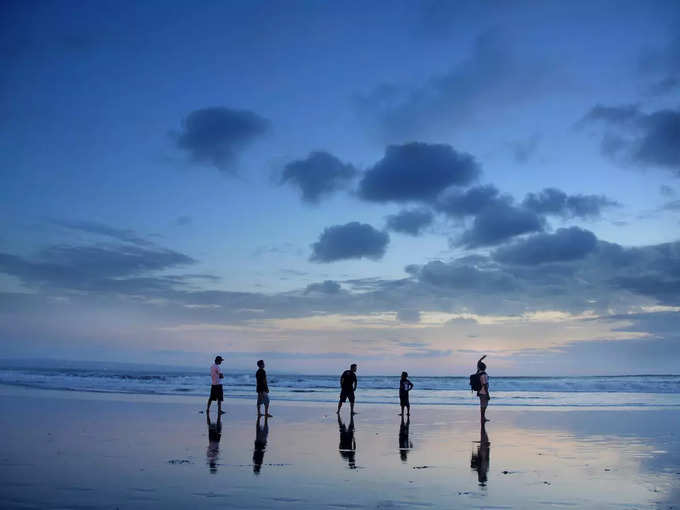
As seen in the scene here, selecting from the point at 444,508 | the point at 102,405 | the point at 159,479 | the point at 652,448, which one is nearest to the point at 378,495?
the point at 444,508

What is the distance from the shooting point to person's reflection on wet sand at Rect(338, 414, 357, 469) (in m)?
12.5

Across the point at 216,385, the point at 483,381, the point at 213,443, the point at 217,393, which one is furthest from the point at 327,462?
the point at 216,385

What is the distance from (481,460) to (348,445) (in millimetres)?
3423

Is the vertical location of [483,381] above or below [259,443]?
above

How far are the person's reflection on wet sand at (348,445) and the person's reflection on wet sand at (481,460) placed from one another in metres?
2.38

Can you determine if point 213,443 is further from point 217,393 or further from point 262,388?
point 217,393

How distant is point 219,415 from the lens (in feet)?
70.9

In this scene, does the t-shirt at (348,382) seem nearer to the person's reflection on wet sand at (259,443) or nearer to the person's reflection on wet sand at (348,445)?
the person's reflection on wet sand at (348,445)

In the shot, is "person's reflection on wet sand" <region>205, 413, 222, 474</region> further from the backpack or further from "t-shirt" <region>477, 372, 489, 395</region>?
"t-shirt" <region>477, 372, 489, 395</region>

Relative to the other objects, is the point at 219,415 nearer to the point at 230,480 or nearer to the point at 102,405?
the point at 102,405

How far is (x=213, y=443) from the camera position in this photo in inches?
569

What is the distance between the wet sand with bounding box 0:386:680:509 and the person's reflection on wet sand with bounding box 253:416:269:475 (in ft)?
0.11

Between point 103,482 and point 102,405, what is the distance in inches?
680

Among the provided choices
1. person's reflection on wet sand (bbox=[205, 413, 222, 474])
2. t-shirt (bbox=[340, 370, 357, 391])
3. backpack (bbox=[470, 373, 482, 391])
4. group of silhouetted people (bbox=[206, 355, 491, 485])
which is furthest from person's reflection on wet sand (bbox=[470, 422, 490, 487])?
t-shirt (bbox=[340, 370, 357, 391])
